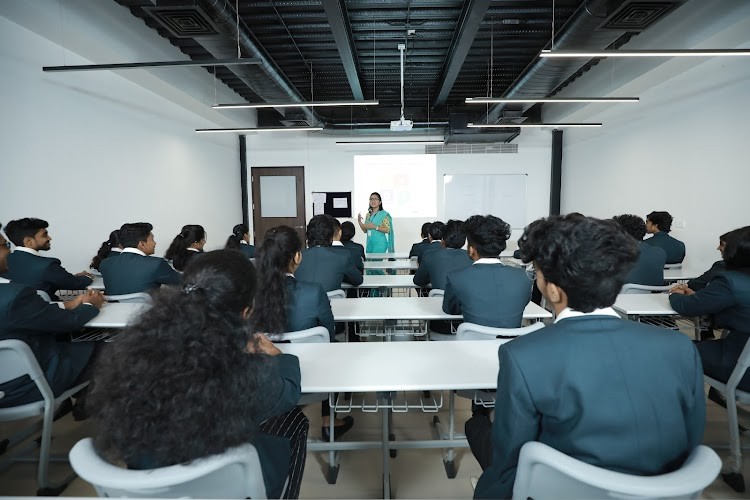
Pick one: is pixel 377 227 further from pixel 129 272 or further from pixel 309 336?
pixel 309 336

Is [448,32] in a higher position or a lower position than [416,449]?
higher

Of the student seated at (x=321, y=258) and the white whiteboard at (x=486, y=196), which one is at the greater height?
the white whiteboard at (x=486, y=196)

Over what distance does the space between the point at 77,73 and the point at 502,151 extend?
751 centimetres

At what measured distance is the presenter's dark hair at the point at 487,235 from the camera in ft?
8.09

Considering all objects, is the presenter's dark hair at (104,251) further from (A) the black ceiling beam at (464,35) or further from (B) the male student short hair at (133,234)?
(A) the black ceiling beam at (464,35)

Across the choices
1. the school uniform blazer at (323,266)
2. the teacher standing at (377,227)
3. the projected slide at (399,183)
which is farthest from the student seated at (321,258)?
the projected slide at (399,183)

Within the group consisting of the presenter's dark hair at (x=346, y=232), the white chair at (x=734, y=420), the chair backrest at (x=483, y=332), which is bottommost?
the white chair at (x=734, y=420)

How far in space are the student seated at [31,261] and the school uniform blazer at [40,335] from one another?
1.11 meters

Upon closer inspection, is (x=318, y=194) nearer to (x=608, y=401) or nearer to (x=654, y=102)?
(x=654, y=102)

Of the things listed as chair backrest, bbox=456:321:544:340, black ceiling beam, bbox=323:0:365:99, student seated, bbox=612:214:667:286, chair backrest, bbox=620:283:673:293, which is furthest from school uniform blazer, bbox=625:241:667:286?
black ceiling beam, bbox=323:0:365:99

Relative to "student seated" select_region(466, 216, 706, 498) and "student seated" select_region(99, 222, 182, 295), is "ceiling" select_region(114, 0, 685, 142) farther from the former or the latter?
"student seated" select_region(466, 216, 706, 498)

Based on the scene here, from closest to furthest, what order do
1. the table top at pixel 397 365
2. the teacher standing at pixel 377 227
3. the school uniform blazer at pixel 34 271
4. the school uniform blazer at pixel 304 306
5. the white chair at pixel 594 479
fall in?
the white chair at pixel 594 479
the table top at pixel 397 365
the school uniform blazer at pixel 304 306
the school uniform blazer at pixel 34 271
the teacher standing at pixel 377 227

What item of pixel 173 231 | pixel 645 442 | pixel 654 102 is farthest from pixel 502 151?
pixel 645 442

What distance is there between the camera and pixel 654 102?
247 inches
